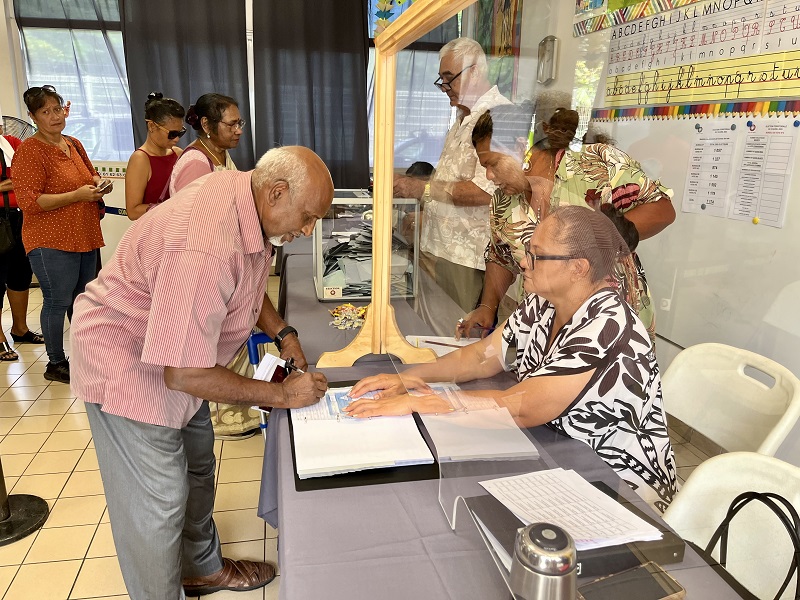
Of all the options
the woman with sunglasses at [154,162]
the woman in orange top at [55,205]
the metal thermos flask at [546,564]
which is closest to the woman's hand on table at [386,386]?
the metal thermos flask at [546,564]

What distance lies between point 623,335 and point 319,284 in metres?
1.58

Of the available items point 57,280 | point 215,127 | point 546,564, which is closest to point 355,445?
point 546,564

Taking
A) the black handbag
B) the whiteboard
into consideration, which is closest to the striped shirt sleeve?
the whiteboard

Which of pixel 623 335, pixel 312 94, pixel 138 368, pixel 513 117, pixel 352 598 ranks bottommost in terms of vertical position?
pixel 352 598

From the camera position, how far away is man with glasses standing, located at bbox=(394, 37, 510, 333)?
1.18 metres

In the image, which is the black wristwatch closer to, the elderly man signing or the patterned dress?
the elderly man signing

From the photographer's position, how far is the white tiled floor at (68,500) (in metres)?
1.74

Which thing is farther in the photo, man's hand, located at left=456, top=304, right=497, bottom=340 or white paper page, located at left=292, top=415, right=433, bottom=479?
man's hand, located at left=456, top=304, right=497, bottom=340

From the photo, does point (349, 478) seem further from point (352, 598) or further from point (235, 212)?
point (235, 212)

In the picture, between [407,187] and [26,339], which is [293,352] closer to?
[407,187]

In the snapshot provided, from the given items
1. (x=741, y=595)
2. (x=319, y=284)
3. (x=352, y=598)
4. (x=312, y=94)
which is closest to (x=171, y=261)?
(x=352, y=598)

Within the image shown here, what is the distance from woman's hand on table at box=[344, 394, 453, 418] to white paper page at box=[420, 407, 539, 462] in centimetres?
13

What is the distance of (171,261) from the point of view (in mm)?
1050

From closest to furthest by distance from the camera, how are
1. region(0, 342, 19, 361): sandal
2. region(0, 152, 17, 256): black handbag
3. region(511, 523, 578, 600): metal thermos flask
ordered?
region(511, 523, 578, 600): metal thermos flask < region(0, 152, 17, 256): black handbag < region(0, 342, 19, 361): sandal
